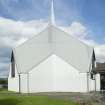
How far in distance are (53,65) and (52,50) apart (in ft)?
7.88

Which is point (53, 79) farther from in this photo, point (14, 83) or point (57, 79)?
point (14, 83)

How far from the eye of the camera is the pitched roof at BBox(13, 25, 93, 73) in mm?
40938

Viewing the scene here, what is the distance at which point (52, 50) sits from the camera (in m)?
41.4

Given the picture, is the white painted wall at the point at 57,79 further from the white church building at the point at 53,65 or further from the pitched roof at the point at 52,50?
the pitched roof at the point at 52,50

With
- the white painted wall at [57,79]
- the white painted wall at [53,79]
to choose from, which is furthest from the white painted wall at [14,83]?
the white painted wall at [57,79]

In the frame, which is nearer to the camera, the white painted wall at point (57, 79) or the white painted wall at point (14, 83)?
the white painted wall at point (57, 79)

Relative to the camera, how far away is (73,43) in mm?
42469

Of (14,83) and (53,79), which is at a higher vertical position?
(53,79)

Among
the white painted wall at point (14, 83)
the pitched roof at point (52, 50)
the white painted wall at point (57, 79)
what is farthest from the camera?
the white painted wall at point (14, 83)

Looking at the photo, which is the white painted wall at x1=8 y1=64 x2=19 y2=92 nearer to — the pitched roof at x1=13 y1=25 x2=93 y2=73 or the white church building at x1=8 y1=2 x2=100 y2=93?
the white church building at x1=8 y1=2 x2=100 y2=93

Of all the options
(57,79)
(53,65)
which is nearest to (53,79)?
(57,79)

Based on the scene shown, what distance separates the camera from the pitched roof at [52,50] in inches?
1612

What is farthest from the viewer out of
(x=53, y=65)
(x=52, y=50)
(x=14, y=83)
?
(x=14, y=83)

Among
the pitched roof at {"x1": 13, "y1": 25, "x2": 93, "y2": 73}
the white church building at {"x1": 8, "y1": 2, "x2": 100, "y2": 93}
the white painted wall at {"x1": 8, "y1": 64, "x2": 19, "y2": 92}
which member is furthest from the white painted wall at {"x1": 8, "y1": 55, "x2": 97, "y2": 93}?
the white painted wall at {"x1": 8, "y1": 64, "x2": 19, "y2": 92}
